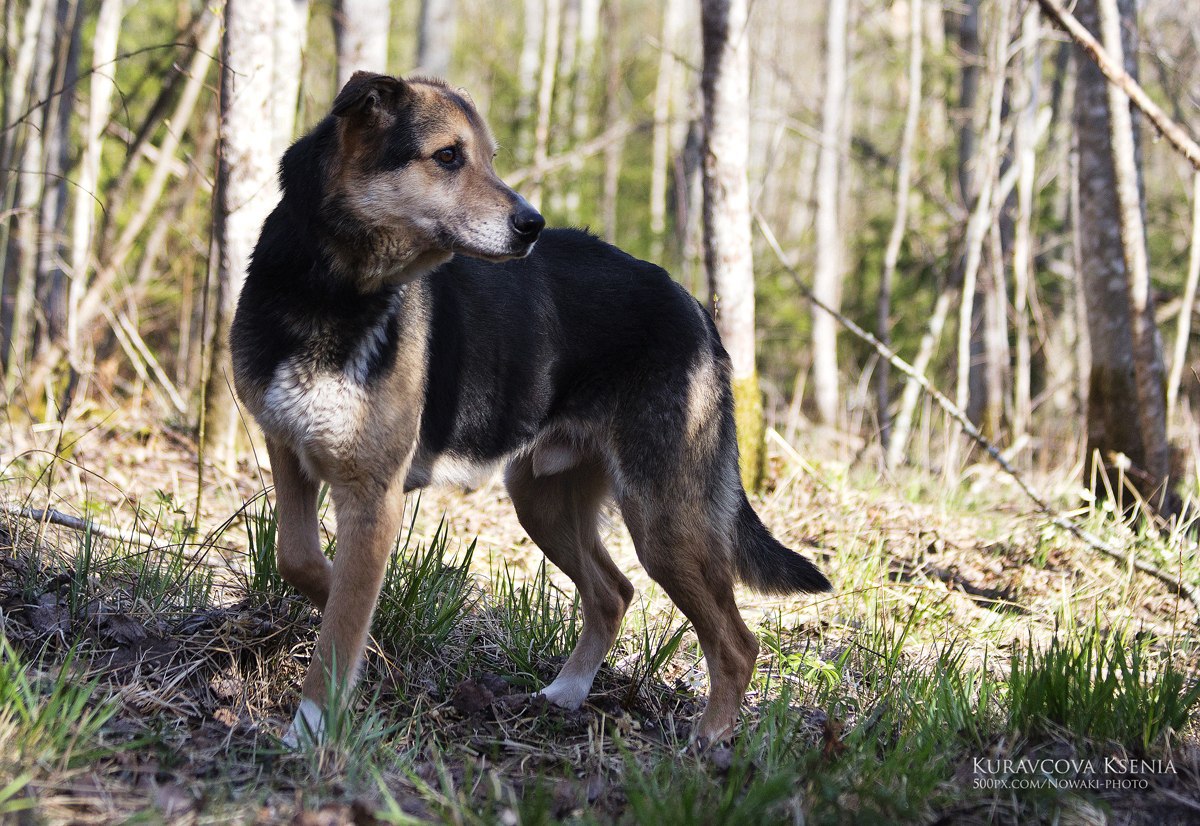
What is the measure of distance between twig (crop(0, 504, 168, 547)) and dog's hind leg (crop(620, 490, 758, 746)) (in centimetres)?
190

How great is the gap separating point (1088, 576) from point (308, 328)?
4.17 m

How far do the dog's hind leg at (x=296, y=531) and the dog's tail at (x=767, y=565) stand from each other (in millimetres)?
1548

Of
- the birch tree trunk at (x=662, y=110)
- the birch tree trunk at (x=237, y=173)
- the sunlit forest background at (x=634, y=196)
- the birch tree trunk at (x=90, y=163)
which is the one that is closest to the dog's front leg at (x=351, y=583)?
the sunlit forest background at (x=634, y=196)

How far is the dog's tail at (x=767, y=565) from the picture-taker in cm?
393

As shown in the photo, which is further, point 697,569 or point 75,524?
point 75,524

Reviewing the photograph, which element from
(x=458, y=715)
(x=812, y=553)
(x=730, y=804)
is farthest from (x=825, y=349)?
(x=730, y=804)

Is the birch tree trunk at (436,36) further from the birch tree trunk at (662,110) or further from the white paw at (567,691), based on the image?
the white paw at (567,691)

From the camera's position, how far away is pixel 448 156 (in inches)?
135

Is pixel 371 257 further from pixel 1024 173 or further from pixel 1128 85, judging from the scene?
pixel 1024 173

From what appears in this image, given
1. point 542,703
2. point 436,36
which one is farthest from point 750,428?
point 436,36

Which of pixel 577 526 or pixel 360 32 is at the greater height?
pixel 360 32

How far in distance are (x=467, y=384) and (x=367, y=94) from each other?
1049mm

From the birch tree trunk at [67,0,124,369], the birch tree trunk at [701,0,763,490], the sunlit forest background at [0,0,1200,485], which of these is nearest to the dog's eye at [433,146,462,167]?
the sunlit forest background at [0,0,1200,485]

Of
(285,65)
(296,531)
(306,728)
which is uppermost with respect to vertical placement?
(285,65)
